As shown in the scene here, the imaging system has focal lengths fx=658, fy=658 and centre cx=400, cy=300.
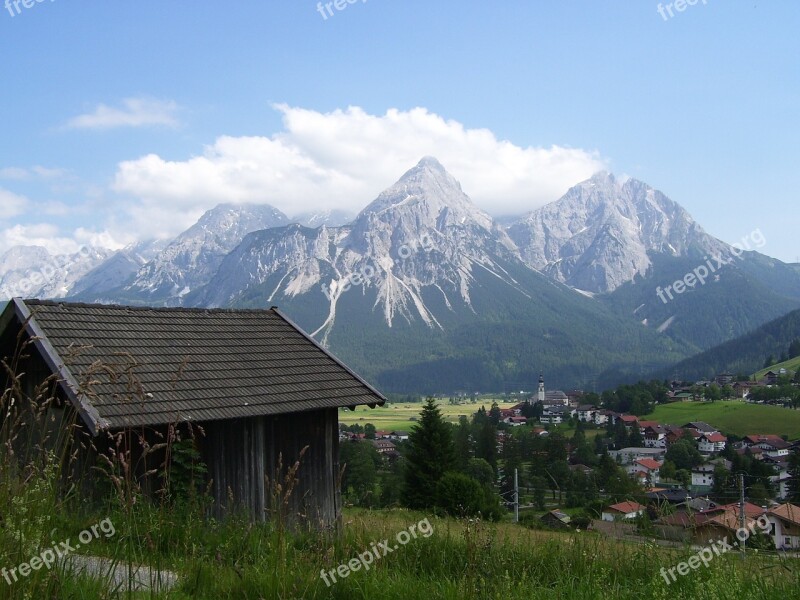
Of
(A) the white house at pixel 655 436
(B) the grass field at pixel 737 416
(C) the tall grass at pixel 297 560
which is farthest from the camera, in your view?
(B) the grass field at pixel 737 416

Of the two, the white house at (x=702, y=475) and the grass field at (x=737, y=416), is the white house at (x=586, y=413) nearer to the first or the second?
the grass field at (x=737, y=416)

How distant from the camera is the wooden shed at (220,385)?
11492 millimetres

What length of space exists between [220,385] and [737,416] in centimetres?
10130

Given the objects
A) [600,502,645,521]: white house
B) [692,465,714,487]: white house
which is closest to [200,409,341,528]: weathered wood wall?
[600,502,645,521]: white house

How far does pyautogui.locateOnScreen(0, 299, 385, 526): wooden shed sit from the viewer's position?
1149 centimetres

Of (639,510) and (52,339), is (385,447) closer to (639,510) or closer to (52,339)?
(52,339)

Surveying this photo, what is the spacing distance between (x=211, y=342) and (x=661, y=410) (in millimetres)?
111664

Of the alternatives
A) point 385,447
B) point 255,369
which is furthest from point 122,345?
point 385,447

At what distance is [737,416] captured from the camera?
97562 mm

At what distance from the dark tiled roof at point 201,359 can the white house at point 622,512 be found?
6.96 metres

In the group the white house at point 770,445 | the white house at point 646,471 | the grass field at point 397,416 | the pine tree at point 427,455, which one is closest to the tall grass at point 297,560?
the white house at point 646,471

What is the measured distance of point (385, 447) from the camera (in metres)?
79.9

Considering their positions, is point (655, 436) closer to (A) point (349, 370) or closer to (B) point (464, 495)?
(B) point (464, 495)

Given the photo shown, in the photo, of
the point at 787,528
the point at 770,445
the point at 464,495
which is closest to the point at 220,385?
the point at 787,528
